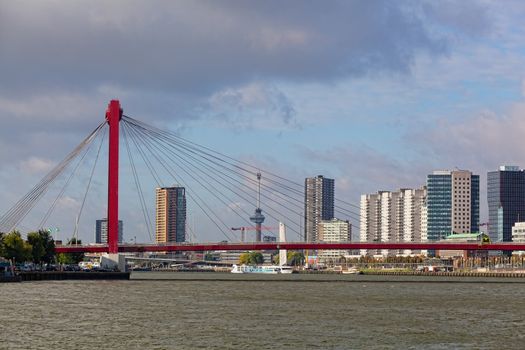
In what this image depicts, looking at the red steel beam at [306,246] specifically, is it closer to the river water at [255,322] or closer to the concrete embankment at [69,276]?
the concrete embankment at [69,276]

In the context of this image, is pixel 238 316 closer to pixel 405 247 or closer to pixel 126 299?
pixel 126 299

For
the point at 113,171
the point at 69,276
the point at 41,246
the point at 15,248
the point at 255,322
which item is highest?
the point at 113,171

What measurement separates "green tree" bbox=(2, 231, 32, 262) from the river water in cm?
5621

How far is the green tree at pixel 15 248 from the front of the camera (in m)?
141

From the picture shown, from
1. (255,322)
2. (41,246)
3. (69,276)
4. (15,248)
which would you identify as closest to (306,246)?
(69,276)

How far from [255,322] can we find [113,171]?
59.6 metres

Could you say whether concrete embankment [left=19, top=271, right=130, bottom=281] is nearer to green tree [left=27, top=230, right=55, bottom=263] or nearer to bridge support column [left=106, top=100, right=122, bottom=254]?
bridge support column [left=106, top=100, right=122, bottom=254]

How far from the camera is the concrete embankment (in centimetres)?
12825

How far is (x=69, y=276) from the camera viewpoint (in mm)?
139125

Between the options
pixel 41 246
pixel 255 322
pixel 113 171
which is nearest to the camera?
pixel 255 322

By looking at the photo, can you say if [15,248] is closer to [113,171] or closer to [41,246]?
[41,246]

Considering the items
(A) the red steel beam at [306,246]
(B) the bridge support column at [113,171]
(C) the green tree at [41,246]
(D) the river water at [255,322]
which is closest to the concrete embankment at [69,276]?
(A) the red steel beam at [306,246]

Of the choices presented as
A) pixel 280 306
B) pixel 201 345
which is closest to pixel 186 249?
pixel 280 306

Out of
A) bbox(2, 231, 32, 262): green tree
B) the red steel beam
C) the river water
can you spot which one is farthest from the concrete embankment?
the river water
